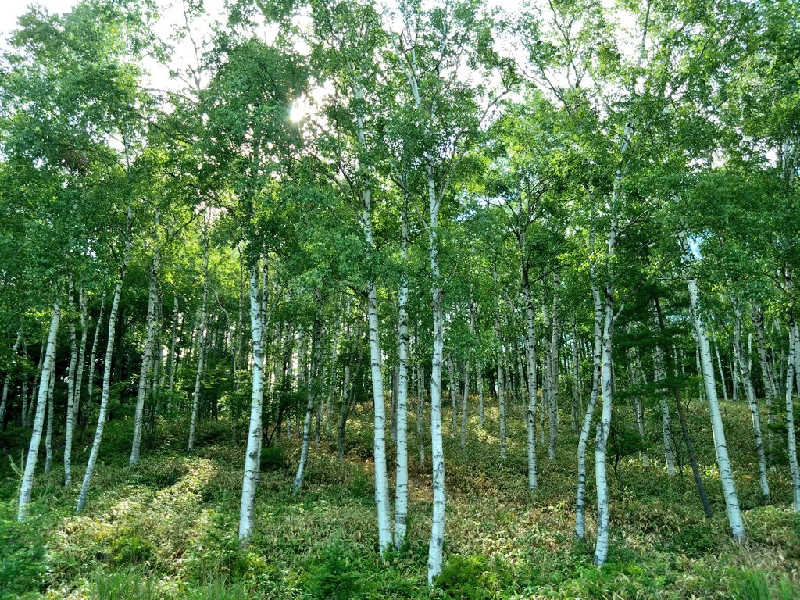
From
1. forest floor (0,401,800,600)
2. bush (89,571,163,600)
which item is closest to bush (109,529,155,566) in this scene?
forest floor (0,401,800,600)

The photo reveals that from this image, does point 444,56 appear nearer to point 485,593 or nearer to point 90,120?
point 90,120

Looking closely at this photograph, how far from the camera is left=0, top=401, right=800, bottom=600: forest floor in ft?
26.8

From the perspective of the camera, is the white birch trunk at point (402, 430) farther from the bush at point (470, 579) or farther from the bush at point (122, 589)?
the bush at point (122, 589)

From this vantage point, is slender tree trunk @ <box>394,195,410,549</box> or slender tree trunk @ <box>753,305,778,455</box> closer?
slender tree trunk @ <box>394,195,410,549</box>

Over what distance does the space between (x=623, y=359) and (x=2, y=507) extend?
17994mm

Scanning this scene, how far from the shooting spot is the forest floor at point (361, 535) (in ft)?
26.8

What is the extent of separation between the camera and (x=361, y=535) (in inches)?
495

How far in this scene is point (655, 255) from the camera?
41.0ft

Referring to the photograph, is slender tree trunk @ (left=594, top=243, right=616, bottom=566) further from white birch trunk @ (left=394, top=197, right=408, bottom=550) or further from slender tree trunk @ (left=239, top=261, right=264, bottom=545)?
slender tree trunk @ (left=239, top=261, right=264, bottom=545)

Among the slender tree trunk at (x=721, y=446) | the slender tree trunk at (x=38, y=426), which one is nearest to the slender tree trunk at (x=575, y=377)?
the slender tree trunk at (x=721, y=446)

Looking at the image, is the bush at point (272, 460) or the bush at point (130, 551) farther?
the bush at point (272, 460)

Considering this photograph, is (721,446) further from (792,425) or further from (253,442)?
(253,442)

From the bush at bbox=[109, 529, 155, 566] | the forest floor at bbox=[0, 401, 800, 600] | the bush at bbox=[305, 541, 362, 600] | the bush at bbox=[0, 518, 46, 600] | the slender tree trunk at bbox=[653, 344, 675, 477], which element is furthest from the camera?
the slender tree trunk at bbox=[653, 344, 675, 477]

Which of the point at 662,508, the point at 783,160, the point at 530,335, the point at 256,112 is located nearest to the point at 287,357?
the point at 530,335
